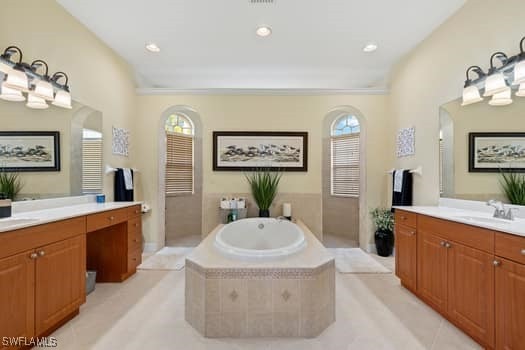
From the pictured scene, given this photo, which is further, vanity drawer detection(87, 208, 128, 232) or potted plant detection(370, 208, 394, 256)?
potted plant detection(370, 208, 394, 256)

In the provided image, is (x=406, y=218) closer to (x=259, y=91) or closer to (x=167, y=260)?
(x=259, y=91)

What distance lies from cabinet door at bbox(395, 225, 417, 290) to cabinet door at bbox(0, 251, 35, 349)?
318cm

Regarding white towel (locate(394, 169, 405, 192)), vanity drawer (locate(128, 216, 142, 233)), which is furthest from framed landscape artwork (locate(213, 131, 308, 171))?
vanity drawer (locate(128, 216, 142, 233))

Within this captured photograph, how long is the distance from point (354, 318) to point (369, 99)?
10.7ft

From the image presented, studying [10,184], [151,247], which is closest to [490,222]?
[10,184]

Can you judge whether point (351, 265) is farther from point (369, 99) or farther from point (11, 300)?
point (11, 300)

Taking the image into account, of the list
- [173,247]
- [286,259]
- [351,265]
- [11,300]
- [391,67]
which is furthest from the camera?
[173,247]

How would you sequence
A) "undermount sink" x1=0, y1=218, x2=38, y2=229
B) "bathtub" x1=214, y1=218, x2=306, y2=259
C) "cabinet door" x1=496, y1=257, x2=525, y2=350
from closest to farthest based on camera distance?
1. "cabinet door" x1=496, y1=257, x2=525, y2=350
2. "undermount sink" x1=0, y1=218, x2=38, y2=229
3. "bathtub" x1=214, y1=218, x2=306, y2=259

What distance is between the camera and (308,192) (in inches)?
153

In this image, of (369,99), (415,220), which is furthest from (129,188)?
(369,99)

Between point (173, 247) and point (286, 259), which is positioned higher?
point (286, 259)

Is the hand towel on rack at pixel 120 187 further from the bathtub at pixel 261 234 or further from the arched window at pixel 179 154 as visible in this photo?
the bathtub at pixel 261 234

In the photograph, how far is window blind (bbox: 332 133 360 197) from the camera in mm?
4543

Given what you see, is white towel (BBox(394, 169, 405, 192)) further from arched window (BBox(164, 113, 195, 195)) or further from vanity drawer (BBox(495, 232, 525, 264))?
arched window (BBox(164, 113, 195, 195))
